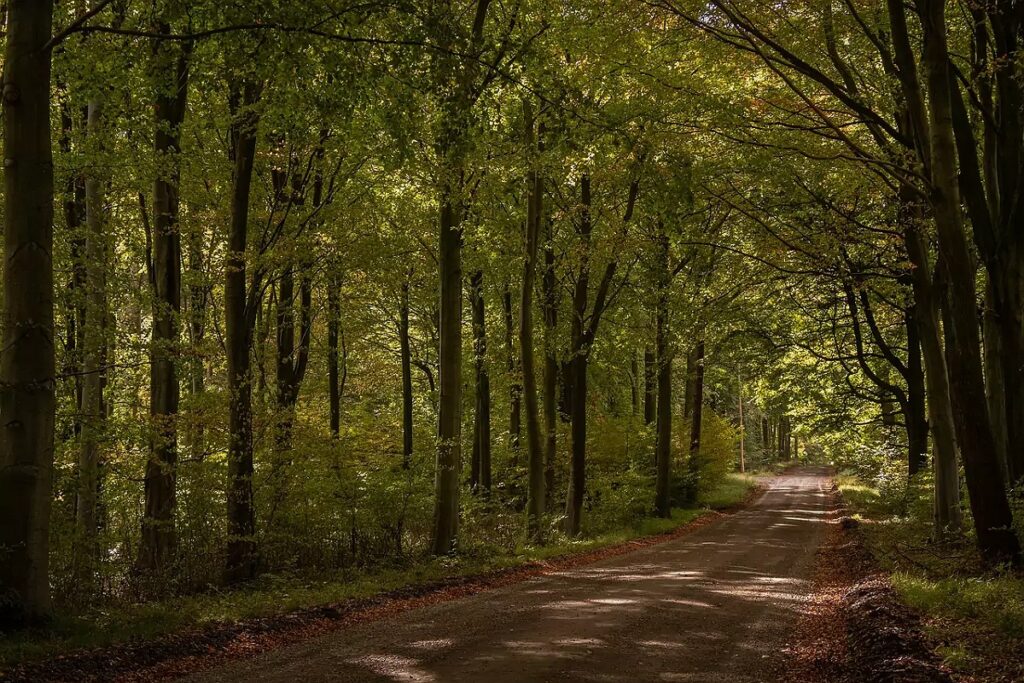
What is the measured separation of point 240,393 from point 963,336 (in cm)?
1099

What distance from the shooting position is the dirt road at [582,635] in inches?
254

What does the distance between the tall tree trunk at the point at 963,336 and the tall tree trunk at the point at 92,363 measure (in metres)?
→ 11.8

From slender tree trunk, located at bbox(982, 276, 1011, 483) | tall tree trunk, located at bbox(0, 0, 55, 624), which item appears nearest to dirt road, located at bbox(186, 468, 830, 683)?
tall tree trunk, located at bbox(0, 0, 55, 624)

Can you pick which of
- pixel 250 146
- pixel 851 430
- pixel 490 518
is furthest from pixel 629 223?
pixel 851 430

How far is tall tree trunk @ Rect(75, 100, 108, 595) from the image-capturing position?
30.5ft

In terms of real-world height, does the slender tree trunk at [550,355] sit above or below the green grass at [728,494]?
above

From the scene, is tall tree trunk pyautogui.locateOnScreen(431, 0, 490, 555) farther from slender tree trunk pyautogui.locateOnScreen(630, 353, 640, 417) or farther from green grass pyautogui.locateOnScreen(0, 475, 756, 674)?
slender tree trunk pyautogui.locateOnScreen(630, 353, 640, 417)

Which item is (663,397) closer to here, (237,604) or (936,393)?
(936,393)

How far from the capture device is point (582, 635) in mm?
7867

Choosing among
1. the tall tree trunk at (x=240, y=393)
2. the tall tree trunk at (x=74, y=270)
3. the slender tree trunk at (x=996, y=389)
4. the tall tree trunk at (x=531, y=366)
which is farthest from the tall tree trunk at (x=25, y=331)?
the slender tree trunk at (x=996, y=389)

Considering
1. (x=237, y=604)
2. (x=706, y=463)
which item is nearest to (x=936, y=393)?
(x=237, y=604)

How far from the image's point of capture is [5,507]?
6.83 m

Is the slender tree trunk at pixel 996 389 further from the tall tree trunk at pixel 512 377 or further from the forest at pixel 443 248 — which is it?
the tall tree trunk at pixel 512 377

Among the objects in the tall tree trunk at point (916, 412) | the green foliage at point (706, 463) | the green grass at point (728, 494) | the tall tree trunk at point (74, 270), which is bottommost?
the green grass at point (728, 494)
